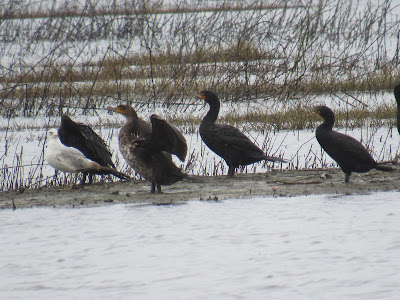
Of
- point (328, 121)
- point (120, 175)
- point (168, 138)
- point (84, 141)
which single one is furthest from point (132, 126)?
point (328, 121)

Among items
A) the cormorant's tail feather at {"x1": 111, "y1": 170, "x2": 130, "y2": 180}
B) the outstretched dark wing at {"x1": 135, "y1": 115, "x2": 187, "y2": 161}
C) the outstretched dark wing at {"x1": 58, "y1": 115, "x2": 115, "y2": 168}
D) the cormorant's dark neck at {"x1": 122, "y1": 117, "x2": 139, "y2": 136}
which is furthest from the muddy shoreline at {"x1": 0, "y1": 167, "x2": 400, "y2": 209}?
the cormorant's dark neck at {"x1": 122, "y1": 117, "x2": 139, "y2": 136}

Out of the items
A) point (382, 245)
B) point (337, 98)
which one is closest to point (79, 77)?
point (337, 98)

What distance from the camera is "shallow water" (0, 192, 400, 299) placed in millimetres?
4230

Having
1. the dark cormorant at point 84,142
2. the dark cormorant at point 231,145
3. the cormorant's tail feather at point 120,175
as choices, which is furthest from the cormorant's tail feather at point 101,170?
the dark cormorant at point 231,145

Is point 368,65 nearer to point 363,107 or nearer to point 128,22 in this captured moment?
point 363,107

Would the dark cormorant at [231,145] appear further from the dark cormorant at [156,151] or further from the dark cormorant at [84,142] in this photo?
the dark cormorant at [84,142]

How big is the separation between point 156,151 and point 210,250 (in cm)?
202

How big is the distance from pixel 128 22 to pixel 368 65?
7172 millimetres

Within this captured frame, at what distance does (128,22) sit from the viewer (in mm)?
20016

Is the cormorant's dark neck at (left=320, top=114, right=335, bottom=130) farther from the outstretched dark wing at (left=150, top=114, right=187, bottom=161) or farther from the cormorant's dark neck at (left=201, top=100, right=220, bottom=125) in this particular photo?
the outstretched dark wing at (left=150, top=114, right=187, bottom=161)

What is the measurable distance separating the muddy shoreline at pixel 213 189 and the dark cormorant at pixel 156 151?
20 cm

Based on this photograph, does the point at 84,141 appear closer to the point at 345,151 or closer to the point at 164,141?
the point at 164,141

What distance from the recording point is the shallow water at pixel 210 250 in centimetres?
423

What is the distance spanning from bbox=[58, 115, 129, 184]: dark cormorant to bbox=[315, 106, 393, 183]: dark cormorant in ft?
7.08
